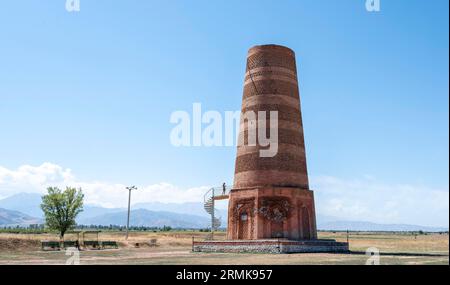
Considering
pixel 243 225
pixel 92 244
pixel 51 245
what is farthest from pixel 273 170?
pixel 92 244

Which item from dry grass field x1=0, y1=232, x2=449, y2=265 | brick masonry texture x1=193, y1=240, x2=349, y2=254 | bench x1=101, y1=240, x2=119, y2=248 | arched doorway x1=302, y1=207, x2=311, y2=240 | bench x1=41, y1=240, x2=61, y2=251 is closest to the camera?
dry grass field x1=0, y1=232, x2=449, y2=265

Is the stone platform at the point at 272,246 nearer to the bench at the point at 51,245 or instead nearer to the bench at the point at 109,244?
the bench at the point at 51,245

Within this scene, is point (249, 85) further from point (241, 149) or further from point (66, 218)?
point (66, 218)

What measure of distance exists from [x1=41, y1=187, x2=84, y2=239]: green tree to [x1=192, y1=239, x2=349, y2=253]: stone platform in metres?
14.7

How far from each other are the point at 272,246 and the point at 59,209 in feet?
67.1

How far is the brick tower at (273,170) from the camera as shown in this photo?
91.1 feet

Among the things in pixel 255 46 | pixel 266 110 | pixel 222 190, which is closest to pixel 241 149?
pixel 266 110

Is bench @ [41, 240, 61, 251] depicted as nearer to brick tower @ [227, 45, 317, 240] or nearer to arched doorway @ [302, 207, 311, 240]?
brick tower @ [227, 45, 317, 240]

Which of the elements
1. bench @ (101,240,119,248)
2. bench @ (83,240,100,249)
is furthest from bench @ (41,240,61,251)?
bench @ (101,240,119,248)

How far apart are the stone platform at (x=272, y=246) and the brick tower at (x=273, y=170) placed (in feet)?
5.86

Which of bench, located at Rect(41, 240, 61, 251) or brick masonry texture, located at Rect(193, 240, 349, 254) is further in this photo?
bench, located at Rect(41, 240, 61, 251)

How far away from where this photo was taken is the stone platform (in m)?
24.7

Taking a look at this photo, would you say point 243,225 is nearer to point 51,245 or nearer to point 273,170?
point 273,170

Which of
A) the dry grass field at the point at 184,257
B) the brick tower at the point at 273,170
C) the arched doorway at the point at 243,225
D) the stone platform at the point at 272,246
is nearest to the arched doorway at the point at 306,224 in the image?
the brick tower at the point at 273,170
